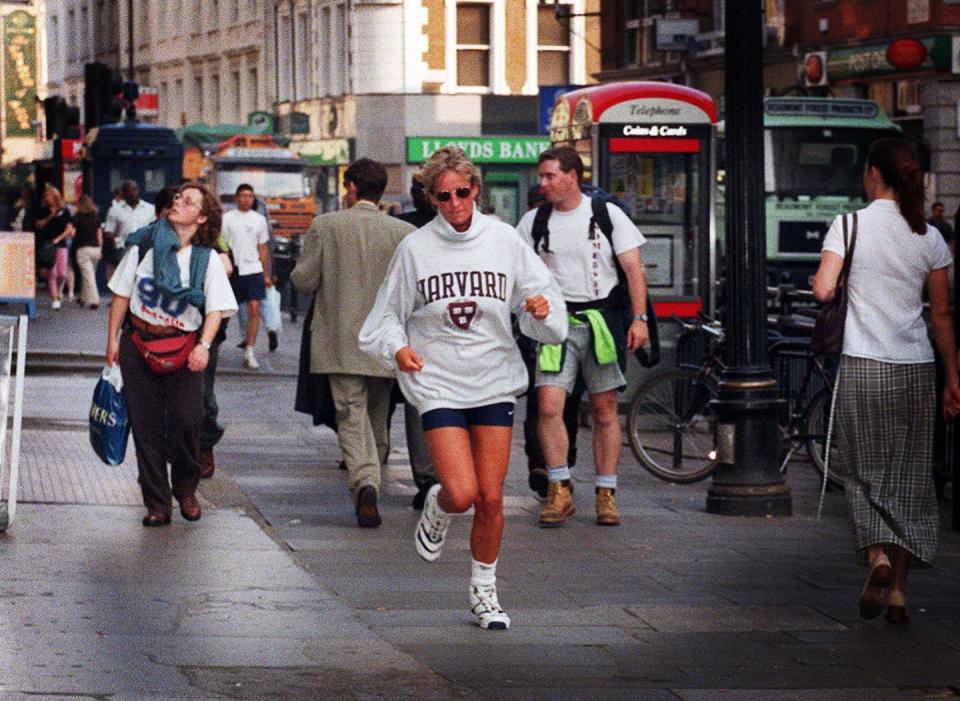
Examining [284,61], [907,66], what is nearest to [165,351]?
[907,66]

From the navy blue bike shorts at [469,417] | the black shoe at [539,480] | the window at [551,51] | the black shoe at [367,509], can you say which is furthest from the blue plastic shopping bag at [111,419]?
the window at [551,51]

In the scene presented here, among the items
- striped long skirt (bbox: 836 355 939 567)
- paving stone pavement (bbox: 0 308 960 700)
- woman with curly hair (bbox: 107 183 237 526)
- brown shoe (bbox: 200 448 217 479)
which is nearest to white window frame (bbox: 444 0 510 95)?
brown shoe (bbox: 200 448 217 479)

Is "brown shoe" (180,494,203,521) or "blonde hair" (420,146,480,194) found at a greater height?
"blonde hair" (420,146,480,194)

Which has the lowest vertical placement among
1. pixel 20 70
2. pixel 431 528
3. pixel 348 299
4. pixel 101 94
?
pixel 431 528

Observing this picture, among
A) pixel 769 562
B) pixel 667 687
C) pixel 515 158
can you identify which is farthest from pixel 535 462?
pixel 515 158

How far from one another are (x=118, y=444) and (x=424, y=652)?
11.6 ft

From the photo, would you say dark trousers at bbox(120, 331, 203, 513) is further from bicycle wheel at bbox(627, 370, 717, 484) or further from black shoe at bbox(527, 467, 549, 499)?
bicycle wheel at bbox(627, 370, 717, 484)

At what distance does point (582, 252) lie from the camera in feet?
37.1

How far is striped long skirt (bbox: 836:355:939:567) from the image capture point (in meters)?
8.66

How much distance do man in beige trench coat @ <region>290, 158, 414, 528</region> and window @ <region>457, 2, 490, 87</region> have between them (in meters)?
43.7

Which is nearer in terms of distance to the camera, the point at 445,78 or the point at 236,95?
the point at 445,78

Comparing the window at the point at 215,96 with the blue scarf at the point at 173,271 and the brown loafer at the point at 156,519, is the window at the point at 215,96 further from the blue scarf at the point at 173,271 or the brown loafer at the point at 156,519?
the brown loafer at the point at 156,519

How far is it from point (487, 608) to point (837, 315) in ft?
5.88

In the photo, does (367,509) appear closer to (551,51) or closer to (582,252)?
(582,252)
